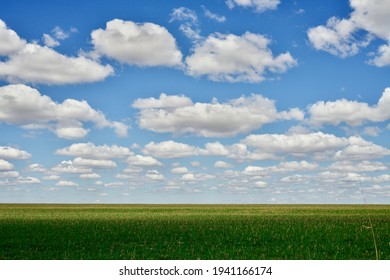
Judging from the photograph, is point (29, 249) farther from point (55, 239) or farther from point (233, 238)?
point (233, 238)

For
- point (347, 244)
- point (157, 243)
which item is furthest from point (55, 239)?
point (347, 244)

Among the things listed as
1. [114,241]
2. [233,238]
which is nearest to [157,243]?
[114,241]

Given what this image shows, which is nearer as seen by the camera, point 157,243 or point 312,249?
point 312,249

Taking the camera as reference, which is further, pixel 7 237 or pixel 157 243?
pixel 7 237

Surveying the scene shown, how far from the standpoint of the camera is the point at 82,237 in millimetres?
34531

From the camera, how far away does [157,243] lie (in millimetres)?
30516

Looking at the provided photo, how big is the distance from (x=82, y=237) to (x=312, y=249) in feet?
56.0
